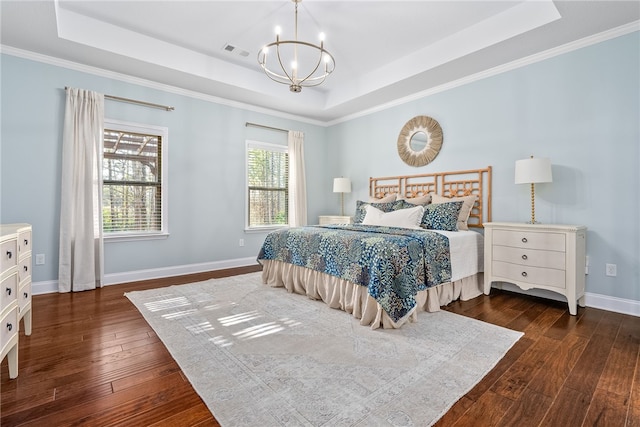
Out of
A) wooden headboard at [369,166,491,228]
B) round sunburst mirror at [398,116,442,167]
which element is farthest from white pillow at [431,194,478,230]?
round sunburst mirror at [398,116,442,167]

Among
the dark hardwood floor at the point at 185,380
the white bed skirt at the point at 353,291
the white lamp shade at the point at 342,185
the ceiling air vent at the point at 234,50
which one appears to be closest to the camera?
the dark hardwood floor at the point at 185,380

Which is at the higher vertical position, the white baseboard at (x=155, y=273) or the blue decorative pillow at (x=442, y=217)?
the blue decorative pillow at (x=442, y=217)

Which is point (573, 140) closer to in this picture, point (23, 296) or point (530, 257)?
point (530, 257)

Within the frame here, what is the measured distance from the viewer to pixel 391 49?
368 cm

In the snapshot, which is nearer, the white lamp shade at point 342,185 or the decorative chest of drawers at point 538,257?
the decorative chest of drawers at point 538,257

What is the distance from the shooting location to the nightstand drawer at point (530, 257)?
2805mm

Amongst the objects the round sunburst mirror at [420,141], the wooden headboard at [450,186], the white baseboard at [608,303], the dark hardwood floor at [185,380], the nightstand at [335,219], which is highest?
the round sunburst mirror at [420,141]

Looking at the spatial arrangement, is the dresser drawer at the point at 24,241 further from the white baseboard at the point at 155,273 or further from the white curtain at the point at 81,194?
the white baseboard at the point at 155,273

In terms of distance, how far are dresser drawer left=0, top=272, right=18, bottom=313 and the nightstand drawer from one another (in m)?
3.85

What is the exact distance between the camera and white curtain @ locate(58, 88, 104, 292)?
339 centimetres

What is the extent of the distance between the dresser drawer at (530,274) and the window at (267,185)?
339 centimetres

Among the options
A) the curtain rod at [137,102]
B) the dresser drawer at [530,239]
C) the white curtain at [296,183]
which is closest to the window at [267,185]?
the white curtain at [296,183]

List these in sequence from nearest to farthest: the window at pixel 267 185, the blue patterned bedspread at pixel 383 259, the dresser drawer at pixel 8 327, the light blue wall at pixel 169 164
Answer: the dresser drawer at pixel 8 327 → the blue patterned bedspread at pixel 383 259 → the light blue wall at pixel 169 164 → the window at pixel 267 185

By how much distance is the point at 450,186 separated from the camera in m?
4.08
